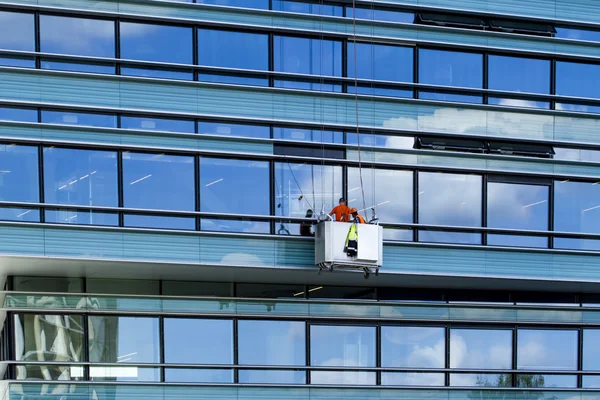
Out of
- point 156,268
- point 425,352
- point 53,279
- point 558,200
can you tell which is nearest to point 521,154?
point 558,200

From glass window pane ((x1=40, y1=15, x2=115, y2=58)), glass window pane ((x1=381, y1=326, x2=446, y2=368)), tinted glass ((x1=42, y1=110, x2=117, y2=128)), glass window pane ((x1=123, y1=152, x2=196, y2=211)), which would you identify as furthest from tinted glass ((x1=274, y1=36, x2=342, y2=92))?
glass window pane ((x1=381, y1=326, x2=446, y2=368))

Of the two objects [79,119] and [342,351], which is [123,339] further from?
[342,351]

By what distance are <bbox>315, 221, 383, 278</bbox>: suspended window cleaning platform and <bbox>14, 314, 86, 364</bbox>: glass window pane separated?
568 cm

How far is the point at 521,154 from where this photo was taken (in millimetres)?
26062

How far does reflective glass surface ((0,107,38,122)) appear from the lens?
22203 millimetres

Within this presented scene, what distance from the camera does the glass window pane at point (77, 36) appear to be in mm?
22750

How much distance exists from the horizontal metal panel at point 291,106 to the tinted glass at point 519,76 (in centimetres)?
36

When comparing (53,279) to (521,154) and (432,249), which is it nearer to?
(432,249)

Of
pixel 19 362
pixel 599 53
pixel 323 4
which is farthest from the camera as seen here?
pixel 599 53

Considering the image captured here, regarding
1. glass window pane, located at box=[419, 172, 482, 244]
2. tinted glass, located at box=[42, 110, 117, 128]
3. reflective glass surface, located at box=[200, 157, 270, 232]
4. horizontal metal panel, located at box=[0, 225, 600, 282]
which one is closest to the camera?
horizontal metal panel, located at box=[0, 225, 600, 282]

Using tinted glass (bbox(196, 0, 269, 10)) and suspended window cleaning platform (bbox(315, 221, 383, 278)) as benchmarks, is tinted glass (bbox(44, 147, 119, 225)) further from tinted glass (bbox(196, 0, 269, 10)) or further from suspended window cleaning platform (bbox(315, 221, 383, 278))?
suspended window cleaning platform (bbox(315, 221, 383, 278))

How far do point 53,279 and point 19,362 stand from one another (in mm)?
2006

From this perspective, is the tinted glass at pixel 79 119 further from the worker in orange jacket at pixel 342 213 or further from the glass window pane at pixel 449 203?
the glass window pane at pixel 449 203

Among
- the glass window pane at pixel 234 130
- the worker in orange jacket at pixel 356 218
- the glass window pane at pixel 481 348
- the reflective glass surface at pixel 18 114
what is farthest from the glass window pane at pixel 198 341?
the glass window pane at pixel 481 348
